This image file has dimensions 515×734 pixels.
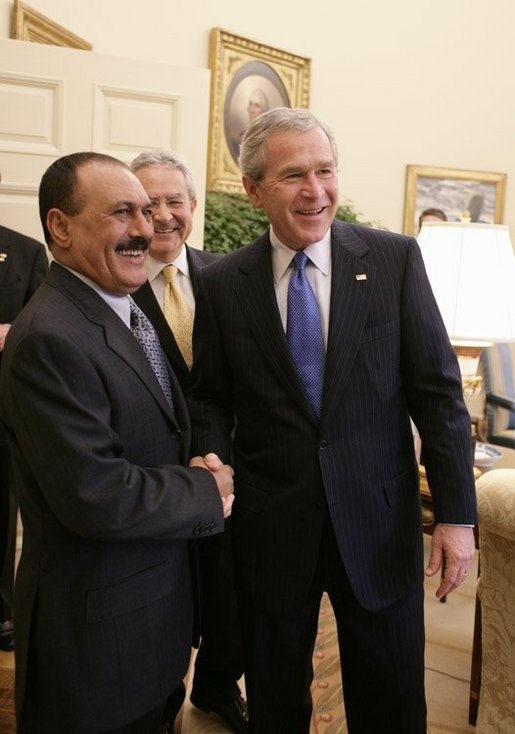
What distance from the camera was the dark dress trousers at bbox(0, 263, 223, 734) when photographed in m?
1.37

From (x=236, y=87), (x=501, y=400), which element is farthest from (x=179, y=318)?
(x=501, y=400)

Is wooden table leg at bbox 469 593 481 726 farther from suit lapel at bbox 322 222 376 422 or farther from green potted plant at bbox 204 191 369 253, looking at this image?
green potted plant at bbox 204 191 369 253

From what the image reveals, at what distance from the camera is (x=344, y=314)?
1.73m

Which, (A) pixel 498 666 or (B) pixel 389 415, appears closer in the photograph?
(B) pixel 389 415

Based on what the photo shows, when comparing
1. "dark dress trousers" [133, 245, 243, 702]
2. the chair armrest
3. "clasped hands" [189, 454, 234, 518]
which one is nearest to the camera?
"clasped hands" [189, 454, 234, 518]

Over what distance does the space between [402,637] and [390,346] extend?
702mm

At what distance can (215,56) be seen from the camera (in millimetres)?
5254

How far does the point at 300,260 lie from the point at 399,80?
4.99 m

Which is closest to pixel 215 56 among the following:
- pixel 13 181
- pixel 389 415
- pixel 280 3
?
pixel 280 3

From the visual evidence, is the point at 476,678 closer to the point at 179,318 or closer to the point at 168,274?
the point at 179,318

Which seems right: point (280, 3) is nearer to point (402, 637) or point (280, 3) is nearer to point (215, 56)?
point (215, 56)

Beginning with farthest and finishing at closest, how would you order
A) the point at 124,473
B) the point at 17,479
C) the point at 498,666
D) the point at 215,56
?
1. the point at 215,56
2. the point at 498,666
3. the point at 17,479
4. the point at 124,473

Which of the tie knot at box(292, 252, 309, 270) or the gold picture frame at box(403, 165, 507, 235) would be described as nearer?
the tie knot at box(292, 252, 309, 270)

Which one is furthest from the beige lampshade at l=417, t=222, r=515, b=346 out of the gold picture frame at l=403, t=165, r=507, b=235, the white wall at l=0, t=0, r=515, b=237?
the gold picture frame at l=403, t=165, r=507, b=235
